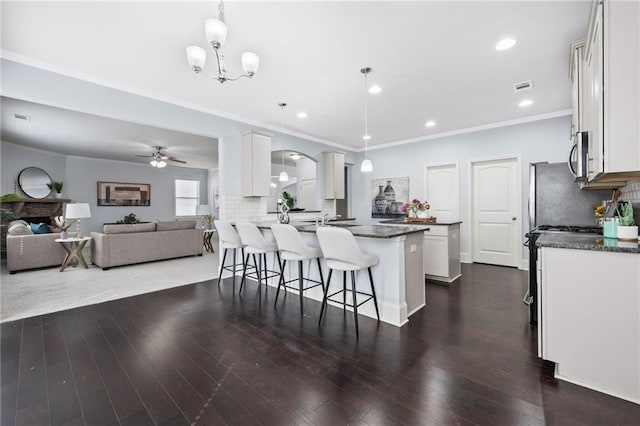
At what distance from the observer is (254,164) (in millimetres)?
4641

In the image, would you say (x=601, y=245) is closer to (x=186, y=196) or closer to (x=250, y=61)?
(x=250, y=61)

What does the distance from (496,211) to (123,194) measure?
33.9 ft

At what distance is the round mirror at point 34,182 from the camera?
22.4ft

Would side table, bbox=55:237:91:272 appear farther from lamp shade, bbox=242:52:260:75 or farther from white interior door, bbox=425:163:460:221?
white interior door, bbox=425:163:460:221

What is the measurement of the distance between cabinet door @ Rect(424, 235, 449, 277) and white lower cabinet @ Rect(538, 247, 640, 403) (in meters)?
2.25

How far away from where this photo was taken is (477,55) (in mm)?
2811

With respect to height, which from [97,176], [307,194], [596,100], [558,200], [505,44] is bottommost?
[558,200]

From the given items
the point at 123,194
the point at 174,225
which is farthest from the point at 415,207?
the point at 123,194

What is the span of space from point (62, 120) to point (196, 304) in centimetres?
438

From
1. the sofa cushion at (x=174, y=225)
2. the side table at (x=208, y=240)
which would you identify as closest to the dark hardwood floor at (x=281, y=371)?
the sofa cushion at (x=174, y=225)

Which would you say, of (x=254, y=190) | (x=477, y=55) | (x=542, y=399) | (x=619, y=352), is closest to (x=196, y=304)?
(x=254, y=190)

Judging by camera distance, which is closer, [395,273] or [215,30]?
[215,30]

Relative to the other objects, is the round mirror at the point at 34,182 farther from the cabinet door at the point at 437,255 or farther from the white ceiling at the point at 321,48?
the cabinet door at the point at 437,255

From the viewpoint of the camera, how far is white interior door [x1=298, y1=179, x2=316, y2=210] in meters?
7.32
